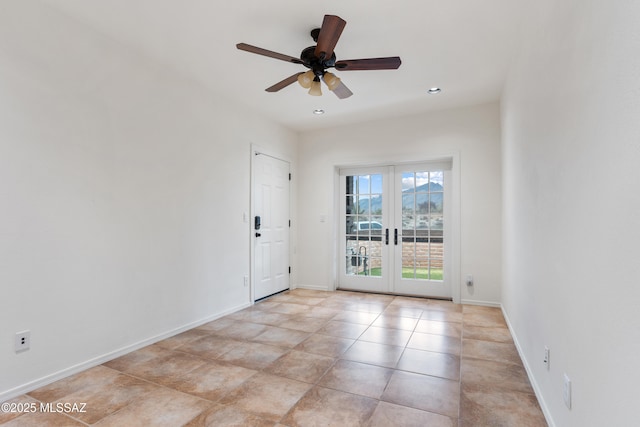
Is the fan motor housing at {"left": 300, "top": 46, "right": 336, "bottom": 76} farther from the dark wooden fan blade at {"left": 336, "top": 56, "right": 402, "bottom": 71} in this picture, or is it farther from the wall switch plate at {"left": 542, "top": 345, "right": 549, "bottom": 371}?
the wall switch plate at {"left": 542, "top": 345, "right": 549, "bottom": 371}

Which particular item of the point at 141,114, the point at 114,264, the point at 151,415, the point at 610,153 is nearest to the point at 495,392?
the point at 610,153

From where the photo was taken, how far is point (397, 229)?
494cm

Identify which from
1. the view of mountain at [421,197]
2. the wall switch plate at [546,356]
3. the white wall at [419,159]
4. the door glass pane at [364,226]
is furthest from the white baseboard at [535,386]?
the door glass pane at [364,226]

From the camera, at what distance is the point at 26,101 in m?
2.20

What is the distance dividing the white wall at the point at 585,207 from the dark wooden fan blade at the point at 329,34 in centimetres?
118

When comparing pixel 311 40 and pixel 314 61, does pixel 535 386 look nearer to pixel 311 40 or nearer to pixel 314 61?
pixel 314 61

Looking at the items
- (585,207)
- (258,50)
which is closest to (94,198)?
(258,50)

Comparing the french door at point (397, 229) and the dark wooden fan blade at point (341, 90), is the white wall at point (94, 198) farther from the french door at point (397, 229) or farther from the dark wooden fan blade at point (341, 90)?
the french door at point (397, 229)

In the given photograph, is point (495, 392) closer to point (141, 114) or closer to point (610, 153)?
point (610, 153)

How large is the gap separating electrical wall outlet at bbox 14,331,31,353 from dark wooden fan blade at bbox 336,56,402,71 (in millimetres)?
2903

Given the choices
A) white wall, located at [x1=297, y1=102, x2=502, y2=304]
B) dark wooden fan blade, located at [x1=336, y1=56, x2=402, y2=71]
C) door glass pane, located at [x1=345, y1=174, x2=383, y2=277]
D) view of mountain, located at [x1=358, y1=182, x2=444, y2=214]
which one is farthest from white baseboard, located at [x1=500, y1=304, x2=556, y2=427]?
dark wooden fan blade, located at [x1=336, y1=56, x2=402, y2=71]

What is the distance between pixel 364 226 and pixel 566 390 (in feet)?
12.4

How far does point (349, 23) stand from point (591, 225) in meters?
2.14

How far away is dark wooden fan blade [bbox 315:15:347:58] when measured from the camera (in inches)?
79.6
